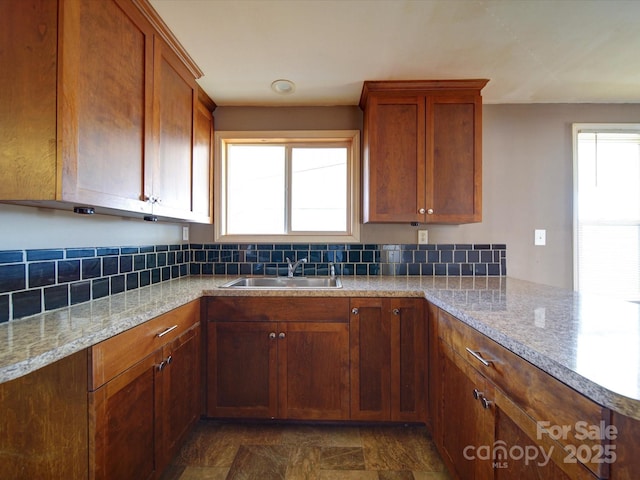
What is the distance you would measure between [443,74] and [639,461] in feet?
6.47

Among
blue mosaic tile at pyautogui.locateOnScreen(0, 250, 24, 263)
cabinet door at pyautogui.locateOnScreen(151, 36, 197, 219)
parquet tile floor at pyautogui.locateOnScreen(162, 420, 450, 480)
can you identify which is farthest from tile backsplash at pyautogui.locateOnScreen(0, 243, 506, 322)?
parquet tile floor at pyautogui.locateOnScreen(162, 420, 450, 480)

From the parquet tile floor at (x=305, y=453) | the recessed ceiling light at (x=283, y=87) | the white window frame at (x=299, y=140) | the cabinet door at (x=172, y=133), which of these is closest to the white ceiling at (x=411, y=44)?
the recessed ceiling light at (x=283, y=87)

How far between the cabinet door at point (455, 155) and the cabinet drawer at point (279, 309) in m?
0.89

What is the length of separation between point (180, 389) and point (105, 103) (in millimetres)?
1319

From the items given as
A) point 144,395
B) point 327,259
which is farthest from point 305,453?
point 327,259

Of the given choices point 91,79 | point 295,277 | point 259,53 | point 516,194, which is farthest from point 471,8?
point 295,277

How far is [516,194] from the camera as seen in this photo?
2236 millimetres

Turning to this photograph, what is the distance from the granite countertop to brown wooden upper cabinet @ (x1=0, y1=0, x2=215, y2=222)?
0.43 meters

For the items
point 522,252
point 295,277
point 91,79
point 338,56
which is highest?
point 338,56

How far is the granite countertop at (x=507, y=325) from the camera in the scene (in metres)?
0.66

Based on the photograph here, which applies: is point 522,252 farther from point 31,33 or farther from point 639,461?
point 31,33

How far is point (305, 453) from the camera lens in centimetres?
156

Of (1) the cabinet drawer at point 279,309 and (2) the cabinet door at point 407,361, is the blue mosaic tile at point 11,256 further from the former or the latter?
(2) the cabinet door at point 407,361

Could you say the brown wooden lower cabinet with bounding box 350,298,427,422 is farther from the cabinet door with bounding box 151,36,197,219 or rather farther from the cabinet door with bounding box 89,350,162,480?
the cabinet door with bounding box 151,36,197,219
